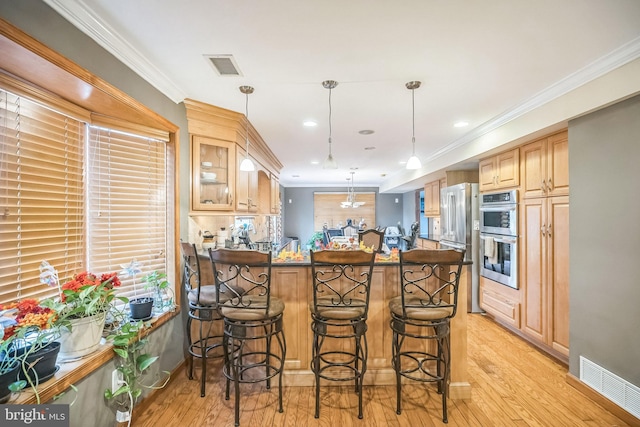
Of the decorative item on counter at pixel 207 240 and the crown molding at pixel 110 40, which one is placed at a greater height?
the crown molding at pixel 110 40

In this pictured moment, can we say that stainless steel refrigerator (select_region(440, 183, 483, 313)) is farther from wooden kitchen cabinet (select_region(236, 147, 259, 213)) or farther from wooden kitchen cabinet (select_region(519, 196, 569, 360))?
wooden kitchen cabinet (select_region(236, 147, 259, 213))

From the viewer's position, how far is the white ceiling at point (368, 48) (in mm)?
1536

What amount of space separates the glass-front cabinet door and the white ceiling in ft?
1.34

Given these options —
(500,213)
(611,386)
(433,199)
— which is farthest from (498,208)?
(433,199)

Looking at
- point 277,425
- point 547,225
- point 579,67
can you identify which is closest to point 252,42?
point 579,67

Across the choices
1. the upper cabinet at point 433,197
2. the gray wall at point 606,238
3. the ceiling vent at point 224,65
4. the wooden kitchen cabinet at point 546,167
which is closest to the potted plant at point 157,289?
the ceiling vent at point 224,65

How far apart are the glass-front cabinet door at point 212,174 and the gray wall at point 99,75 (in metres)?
0.39

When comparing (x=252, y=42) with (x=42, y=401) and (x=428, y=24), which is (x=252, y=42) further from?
(x=42, y=401)

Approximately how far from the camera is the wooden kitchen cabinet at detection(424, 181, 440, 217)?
5.97m

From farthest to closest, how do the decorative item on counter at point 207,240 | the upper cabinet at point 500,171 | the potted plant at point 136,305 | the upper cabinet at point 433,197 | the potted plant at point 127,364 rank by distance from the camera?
1. the upper cabinet at point 433,197
2. the upper cabinet at point 500,171
3. the decorative item on counter at point 207,240
4. the potted plant at point 136,305
5. the potted plant at point 127,364

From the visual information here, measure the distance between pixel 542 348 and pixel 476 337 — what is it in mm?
605

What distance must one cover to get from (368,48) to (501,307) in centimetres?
336

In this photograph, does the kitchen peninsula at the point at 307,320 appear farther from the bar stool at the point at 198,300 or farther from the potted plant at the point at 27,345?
the potted plant at the point at 27,345

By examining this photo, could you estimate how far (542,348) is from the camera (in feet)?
10.1
